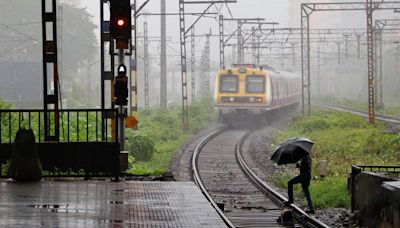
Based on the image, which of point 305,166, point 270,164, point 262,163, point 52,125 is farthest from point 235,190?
point 262,163

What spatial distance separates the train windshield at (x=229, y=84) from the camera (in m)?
41.7

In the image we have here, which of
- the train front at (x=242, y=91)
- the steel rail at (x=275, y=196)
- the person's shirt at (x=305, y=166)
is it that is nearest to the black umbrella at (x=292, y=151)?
the person's shirt at (x=305, y=166)

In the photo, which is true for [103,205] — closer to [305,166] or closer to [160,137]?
[305,166]

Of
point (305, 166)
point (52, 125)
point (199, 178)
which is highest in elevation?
point (52, 125)

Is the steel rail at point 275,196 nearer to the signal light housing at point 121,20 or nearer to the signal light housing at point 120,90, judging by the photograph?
the signal light housing at point 120,90

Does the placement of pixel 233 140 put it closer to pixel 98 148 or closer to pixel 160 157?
pixel 160 157

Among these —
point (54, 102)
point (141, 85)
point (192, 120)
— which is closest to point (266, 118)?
point (192, 120)

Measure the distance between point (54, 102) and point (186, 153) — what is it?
12182mm

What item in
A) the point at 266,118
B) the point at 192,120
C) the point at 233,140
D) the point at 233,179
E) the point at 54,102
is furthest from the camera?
the point at 192,120

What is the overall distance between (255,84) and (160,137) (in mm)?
7765

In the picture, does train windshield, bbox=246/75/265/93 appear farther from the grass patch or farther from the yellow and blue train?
the grass patch

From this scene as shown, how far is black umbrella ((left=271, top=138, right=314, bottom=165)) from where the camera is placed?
43.3ft

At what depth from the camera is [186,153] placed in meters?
27.3

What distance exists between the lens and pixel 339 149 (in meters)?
27.2
